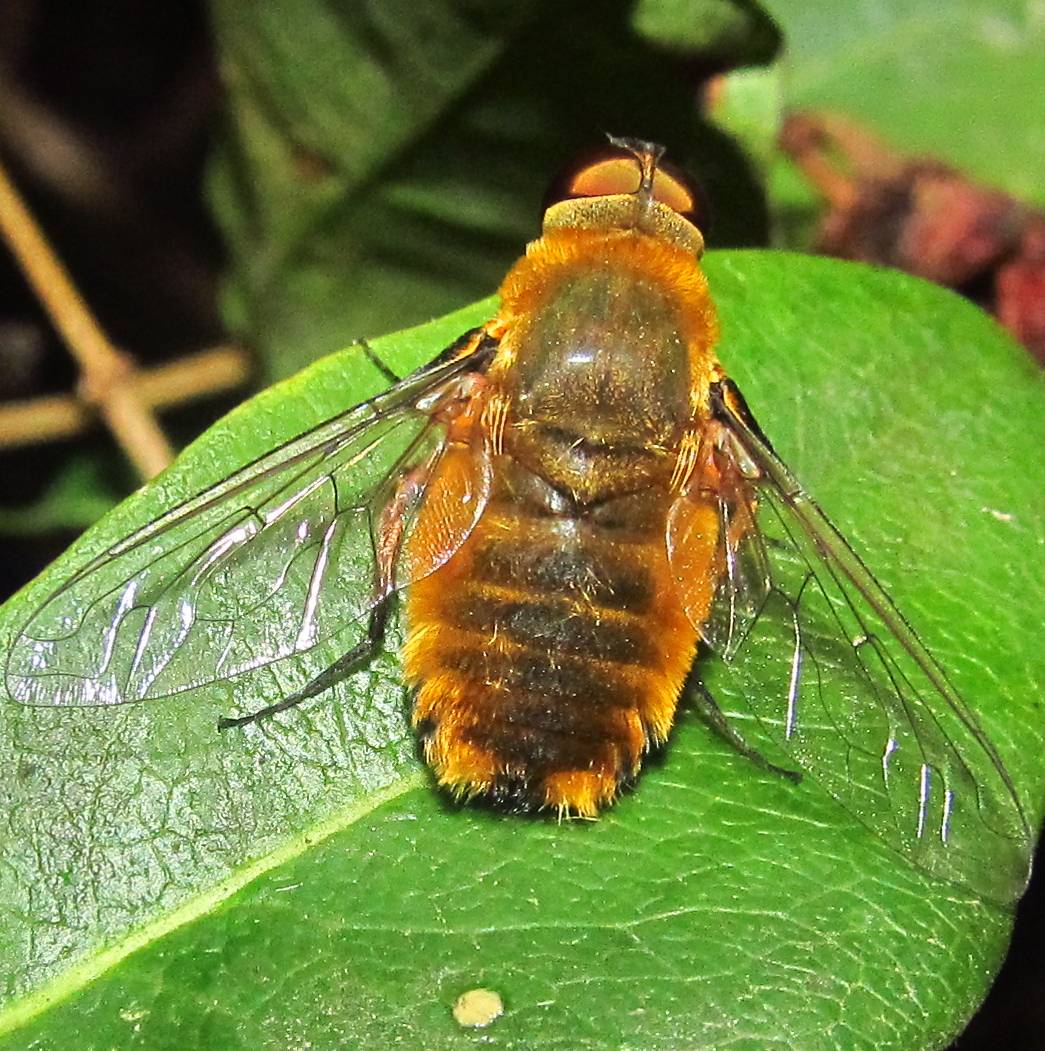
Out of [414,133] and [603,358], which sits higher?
[414,133]

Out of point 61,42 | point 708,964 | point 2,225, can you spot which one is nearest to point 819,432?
point 708,964

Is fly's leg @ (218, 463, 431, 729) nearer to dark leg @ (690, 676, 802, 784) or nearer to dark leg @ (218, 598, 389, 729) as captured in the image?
dark leg @ (218, 598, 389, 729)

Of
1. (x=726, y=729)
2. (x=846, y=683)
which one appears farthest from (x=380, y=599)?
(x=846, y=683)

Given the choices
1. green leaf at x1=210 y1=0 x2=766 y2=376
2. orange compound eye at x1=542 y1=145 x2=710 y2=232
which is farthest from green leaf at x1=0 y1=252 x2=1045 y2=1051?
green leaf at x1=210 y1=0 x2=766 y2=376

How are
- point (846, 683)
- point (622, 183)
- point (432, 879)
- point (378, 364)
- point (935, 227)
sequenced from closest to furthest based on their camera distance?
point (432, 879) → point (846, 683) → point (378, 364) → point (622, 183) → point (935, 227)

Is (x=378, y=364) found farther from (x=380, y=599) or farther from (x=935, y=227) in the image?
(x=935, y=227)

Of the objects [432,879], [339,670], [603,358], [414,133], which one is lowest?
[432,879]

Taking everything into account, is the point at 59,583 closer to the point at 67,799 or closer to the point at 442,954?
the point at 67,799
